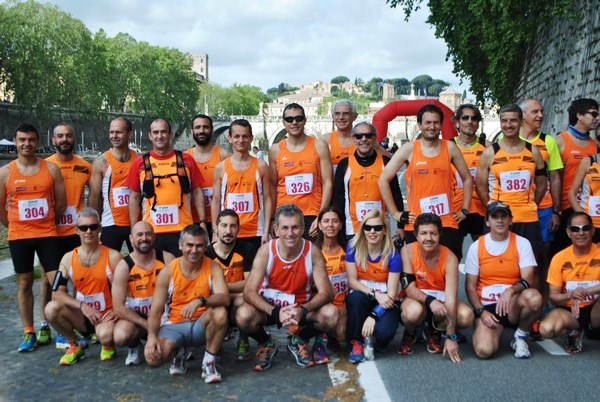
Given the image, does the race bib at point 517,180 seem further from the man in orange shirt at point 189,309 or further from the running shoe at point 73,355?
the running shoe at point 73,355

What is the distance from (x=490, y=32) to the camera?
15453mm

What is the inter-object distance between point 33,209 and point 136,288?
4.18 ft

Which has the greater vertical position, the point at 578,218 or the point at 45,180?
the point at 45,180

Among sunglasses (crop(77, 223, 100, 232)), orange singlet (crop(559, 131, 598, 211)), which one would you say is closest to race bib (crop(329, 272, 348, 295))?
sunglasses (crop(77, 223, 100, 232))

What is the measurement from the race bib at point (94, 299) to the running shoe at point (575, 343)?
361 cm

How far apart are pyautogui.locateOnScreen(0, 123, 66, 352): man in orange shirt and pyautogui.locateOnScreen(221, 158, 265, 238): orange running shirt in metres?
1.51

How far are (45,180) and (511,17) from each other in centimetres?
1122

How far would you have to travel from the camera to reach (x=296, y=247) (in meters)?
5.16

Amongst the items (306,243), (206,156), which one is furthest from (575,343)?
(206,156)

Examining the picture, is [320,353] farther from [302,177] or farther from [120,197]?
[120,197]

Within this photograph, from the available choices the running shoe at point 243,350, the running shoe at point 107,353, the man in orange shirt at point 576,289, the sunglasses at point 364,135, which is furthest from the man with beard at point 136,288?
the man in orange shirt at point 576,289

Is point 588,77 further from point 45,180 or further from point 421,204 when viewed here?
point 45,180

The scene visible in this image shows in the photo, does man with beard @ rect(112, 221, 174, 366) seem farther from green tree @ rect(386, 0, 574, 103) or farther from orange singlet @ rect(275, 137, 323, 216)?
green tree @ rect(386, 0, 574, 103)

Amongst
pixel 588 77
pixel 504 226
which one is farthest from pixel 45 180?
pixel 588 77
